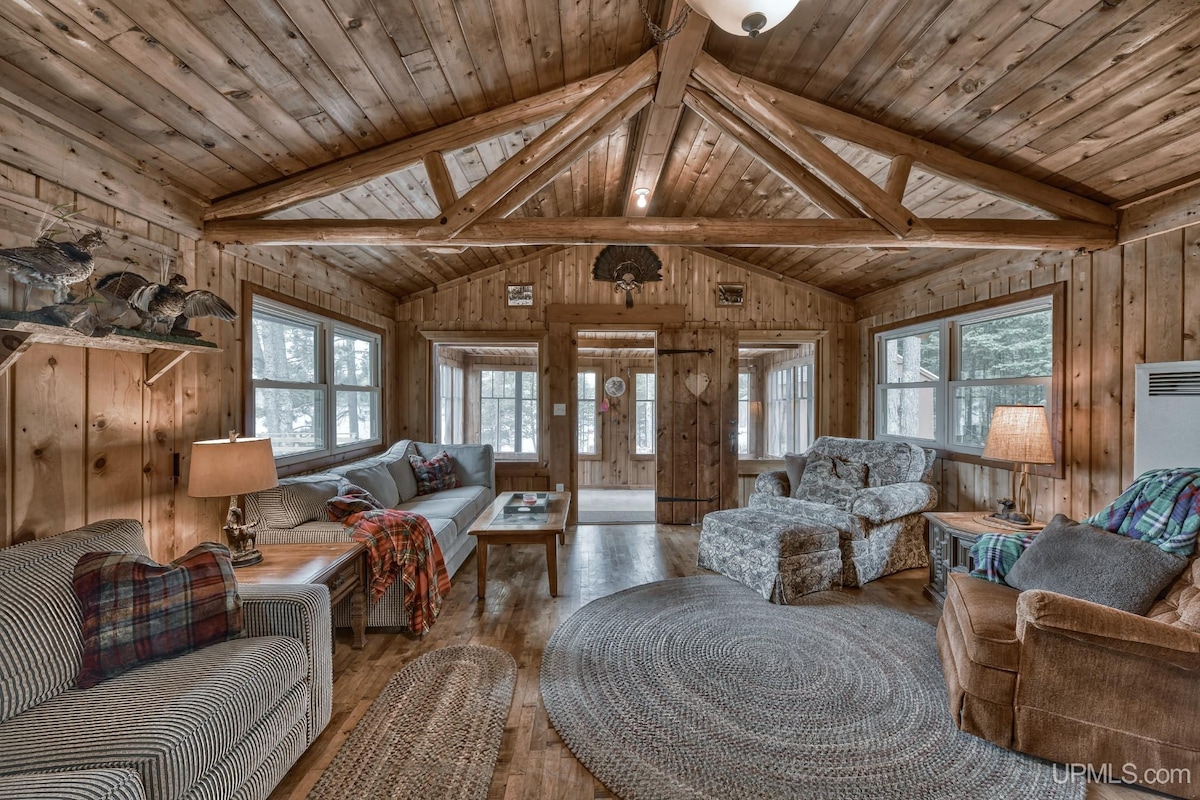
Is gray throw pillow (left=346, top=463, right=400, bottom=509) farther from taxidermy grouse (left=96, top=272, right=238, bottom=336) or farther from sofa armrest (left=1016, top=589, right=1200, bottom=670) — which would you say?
sofa armrest (left=1016, top=589, right=1200, bottom=670)

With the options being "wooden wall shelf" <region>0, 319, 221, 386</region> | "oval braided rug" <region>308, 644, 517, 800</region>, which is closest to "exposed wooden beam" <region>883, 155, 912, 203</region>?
"oval braided rug" <region>308, 644, 517, 800</region>

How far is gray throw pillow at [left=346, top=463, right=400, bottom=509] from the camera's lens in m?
3.49

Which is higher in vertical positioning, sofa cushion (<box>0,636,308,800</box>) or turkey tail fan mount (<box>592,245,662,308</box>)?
turkey tail fan mount (<box>592,245,662,308</box>)

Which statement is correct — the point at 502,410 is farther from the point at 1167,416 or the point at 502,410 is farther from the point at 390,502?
the point at 1167,416

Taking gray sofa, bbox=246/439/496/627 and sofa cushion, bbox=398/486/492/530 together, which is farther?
sofa cushion, bbox=398/486/492/530

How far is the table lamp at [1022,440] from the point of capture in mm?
2879

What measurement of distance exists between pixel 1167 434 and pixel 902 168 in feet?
6.49

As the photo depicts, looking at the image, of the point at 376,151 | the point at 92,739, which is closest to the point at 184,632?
the point at 92,739

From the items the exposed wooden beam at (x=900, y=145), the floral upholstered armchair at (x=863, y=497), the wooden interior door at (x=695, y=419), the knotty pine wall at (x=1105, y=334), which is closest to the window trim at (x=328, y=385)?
the wooden interior door at (x=695, y=419)

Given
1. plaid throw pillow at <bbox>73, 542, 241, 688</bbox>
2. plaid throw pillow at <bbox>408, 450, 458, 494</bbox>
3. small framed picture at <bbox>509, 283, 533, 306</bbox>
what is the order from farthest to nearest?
small framed picture at <bbox>509, 283, 533, 306</bbox> < plaid throw pillow at <bbox>408, 450, 458, 494</bbox> < plaid throw pillow at <bbox>73, 542, 241, 688</bbox>

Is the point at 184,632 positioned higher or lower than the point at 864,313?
lower

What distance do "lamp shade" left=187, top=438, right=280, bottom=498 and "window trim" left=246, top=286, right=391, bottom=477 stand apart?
845 mm

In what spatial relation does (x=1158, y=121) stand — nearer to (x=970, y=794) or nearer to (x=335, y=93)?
(x=970, y=794)

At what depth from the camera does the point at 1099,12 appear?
187 cm
